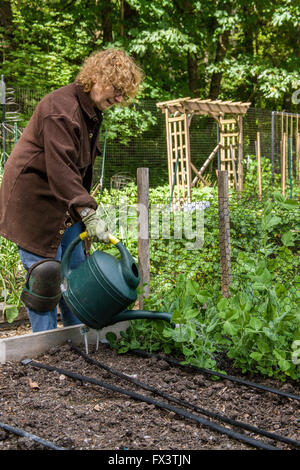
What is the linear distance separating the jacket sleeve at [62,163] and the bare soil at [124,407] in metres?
0.69

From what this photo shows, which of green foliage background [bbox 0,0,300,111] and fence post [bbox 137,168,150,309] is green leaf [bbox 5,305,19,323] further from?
green foliage background [bbox 0,0,300,111]

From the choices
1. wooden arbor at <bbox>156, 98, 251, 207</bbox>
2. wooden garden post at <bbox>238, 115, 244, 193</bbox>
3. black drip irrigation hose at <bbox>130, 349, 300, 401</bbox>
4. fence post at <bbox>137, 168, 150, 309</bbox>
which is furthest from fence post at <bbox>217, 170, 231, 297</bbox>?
wooden garden post at <bbox>238, 115, 244, 193</bbox>

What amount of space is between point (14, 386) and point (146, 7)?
29.7 ft

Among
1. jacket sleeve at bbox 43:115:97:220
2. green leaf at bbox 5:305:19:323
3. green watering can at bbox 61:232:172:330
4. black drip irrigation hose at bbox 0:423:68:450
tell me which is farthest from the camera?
green leaf at bbox 5:305:19:323

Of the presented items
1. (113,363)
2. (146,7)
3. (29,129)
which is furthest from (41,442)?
(146,7)

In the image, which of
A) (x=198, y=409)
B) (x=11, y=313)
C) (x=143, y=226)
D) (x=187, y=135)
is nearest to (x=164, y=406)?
(x=198, y=409)

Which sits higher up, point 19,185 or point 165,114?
point 165,114

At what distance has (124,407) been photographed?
65.0 inches

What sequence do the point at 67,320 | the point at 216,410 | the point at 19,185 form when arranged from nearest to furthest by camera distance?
1. the point at 216,410
2. the point at 19,185
3. the point at 67,320

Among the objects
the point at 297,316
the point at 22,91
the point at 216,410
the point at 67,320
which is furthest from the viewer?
the point at 22,91

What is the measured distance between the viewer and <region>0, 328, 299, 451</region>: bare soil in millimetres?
1415

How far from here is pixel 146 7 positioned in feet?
30.8

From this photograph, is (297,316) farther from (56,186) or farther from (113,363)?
(56,186)

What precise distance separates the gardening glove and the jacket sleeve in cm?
6
